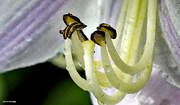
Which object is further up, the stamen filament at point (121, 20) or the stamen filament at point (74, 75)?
the stamen filament at point (121, 20)

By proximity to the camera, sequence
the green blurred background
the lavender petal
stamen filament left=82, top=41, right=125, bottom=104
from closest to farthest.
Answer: stamen filament left=82, top=41, right=125, bottom=104 → the lavender petal → the green blurred background

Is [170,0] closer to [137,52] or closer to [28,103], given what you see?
[137,52]

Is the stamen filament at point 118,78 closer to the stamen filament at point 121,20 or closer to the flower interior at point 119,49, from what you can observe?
the flower interior at point 119,49

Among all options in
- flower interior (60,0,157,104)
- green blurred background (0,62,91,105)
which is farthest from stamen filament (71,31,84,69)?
green blurred background (0,62,91,105)

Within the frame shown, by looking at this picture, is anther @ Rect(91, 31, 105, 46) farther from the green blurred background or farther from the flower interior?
the green blurred background

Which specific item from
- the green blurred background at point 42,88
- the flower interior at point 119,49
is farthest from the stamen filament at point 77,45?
the green blurred background at point 42,88

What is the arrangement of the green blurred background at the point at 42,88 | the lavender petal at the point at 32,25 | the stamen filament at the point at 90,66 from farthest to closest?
the green blurred background at the point at 42,88
the lavender petal at the point at 32,25
the stamen filament at the point at 90,66

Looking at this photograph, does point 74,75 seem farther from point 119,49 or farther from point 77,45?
point 119,49
